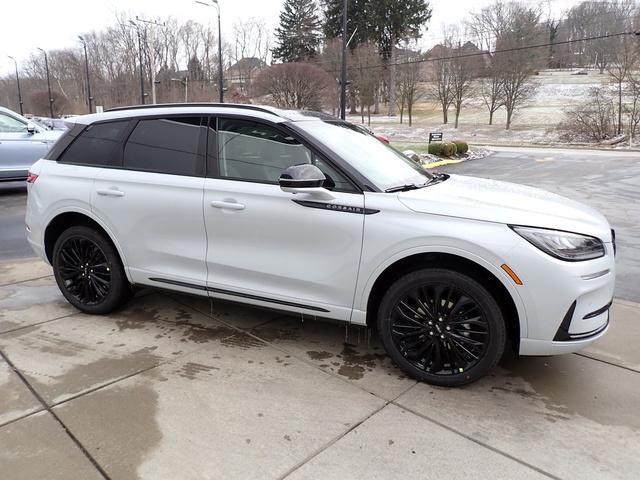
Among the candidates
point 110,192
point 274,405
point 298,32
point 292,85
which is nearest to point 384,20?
point 298,32

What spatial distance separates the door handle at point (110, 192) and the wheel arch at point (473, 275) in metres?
2.10

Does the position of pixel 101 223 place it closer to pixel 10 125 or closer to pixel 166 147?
pixel 166 147

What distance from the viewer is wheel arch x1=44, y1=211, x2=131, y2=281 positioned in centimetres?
405

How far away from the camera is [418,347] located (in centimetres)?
318

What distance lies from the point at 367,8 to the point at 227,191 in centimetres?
6173

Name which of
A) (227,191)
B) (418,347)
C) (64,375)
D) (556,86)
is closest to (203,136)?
(227,191)

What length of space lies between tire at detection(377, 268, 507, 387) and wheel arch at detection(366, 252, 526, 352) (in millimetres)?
64

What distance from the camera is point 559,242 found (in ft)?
9.23

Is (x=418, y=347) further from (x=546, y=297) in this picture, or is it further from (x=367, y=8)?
(x=367, y=8)

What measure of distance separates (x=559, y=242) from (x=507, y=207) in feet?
1.18

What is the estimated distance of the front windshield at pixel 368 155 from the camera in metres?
3.38

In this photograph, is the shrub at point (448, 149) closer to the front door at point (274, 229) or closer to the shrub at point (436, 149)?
the shrub at point (436, 149)

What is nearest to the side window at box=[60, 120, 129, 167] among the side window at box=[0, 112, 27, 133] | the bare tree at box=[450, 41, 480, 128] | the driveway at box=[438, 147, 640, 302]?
the driveway at box=[438, 147, 640, 302]

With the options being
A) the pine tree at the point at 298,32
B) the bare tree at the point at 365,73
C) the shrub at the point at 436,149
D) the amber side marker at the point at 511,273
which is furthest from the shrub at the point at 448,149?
the pine tree at the point at 298,32
